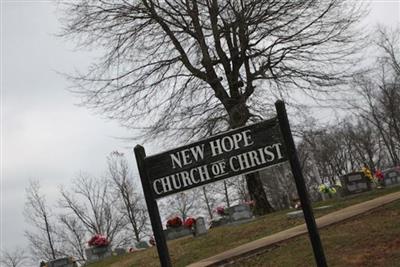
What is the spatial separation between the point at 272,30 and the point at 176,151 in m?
13.1

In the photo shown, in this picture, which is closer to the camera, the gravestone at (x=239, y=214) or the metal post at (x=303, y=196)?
the metal post at (x=303, y=196)

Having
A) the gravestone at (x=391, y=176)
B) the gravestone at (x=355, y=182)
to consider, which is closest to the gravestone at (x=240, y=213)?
the gravestone at (x=355, y=182)

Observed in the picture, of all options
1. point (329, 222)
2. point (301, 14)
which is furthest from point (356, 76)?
point (329, 222)

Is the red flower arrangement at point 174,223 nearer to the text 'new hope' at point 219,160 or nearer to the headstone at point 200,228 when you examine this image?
the headstone at point 200,228

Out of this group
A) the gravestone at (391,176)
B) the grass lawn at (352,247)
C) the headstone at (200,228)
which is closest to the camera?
the grass lawn at (352,247)

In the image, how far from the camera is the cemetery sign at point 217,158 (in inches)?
244

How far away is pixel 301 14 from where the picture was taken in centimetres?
1862

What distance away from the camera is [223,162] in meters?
6.27

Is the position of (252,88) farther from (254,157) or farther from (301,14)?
(254,157)

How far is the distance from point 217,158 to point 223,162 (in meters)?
0.09

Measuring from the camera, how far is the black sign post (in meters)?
6.19

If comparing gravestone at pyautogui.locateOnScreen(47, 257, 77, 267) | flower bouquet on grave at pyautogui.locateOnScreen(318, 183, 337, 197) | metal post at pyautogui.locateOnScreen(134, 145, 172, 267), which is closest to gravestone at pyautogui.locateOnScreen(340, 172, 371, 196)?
flower bouquet on grave at pyautogui.locateOnScreen(318, 183, 337, 197)

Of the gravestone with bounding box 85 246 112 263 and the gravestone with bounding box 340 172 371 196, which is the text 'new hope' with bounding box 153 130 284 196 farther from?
the gravestone with bounding box 340 172 371 196

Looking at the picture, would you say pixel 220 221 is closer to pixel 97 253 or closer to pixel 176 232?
pixel 176 232
